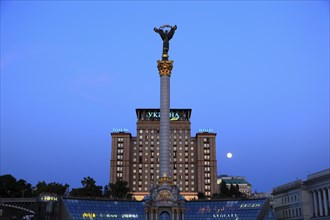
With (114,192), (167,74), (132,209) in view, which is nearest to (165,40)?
(167,74)

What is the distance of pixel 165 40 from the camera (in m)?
104

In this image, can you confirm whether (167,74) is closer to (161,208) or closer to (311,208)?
(161,208)

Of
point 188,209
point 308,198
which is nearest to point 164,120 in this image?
point 188,209

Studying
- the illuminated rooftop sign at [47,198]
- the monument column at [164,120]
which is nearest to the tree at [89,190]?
the illuminated rooftop sign at [47,198]

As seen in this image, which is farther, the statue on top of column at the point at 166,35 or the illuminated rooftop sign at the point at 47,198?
the illuminated rooftop sign at the point at 47,198

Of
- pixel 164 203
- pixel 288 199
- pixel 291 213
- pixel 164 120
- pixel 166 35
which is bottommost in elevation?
pixel 291 213

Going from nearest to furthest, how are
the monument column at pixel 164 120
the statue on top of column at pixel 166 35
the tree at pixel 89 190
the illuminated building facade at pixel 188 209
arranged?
the monument column at pixel 164 120 < the statue on top of column at pixel 166 35 < the illuminated building facade at pixel 188 209 < the tree at pixel 89 190

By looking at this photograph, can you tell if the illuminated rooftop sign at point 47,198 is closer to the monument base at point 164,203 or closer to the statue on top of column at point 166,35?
the monument base at point 164,203

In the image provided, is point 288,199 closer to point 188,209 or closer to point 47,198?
point 188,209

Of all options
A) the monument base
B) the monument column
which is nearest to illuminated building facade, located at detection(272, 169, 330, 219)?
the monument base

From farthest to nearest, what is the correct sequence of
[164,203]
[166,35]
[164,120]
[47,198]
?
[47,198]
[166,35]
[164,120]
[164,203]

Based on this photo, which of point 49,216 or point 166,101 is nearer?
point 166,101

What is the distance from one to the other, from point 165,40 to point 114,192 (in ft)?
234

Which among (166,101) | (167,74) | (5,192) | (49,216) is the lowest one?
(49,216)
